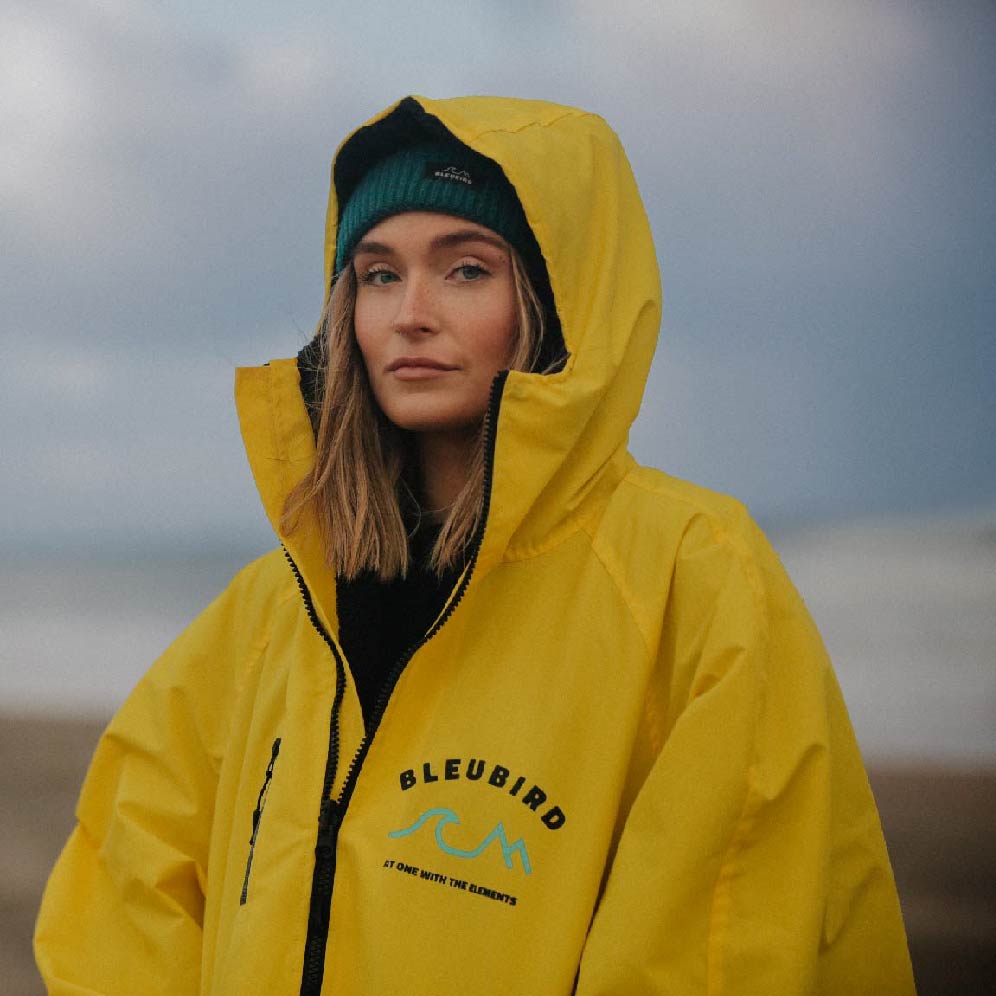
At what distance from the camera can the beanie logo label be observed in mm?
1539

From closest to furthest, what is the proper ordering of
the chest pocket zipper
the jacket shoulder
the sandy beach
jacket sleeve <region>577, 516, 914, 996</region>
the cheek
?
1. jacket sleeve <region>577, 516, 914, 996</region>
2. the jacket shoulder
3. the chest pocket zipper
4. the cheek
5. the sandy beach

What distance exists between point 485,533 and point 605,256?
1.49ft

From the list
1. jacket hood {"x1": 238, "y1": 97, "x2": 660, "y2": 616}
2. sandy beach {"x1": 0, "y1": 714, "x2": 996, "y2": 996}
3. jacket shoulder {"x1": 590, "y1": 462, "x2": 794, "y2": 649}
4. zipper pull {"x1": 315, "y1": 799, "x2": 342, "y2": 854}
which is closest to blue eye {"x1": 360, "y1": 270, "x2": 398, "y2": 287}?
jacket hood {"x1": 238, "y1": 97, "x2": 660, "y2": 616}

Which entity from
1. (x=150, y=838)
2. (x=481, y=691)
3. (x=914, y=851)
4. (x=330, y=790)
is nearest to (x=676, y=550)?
(x=481, y=691)

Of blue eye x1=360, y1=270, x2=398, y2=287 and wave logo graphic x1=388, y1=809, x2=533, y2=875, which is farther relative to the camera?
blue eye x1=360, y1=270, x2=398, y2=287

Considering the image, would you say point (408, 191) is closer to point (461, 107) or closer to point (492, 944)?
point (461, 107)

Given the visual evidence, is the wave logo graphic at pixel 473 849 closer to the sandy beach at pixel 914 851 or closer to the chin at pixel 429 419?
the chin at pixel 429 419

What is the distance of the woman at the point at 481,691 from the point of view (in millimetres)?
1252

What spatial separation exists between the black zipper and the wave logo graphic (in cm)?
10

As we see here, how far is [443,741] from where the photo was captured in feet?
4.48

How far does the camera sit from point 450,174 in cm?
154

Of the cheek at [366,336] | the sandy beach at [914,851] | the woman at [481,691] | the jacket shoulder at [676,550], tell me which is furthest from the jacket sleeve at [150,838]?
the sandy beach at [914,851]

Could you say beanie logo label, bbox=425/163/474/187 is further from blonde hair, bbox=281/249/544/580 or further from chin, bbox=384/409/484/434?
chin, bbox=384/409/484/434

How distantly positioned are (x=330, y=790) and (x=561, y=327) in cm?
69
